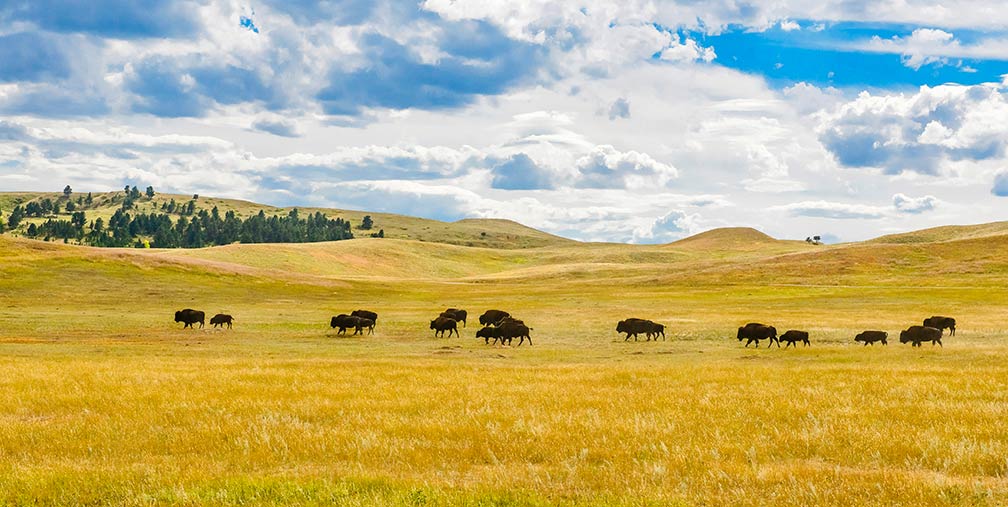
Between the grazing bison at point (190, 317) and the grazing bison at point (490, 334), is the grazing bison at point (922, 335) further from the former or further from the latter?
the grazing bison at point (190, 317)

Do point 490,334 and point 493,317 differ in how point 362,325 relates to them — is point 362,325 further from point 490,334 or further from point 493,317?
point 493,317

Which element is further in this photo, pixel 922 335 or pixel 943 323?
pixel 943 323

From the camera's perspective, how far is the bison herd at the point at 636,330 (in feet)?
134

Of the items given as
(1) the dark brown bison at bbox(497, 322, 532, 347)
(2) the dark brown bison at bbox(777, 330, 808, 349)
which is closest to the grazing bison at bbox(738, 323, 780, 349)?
(2) the dark brown bison at bbox(777, 330, 808, 349)

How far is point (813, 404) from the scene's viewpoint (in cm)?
1667

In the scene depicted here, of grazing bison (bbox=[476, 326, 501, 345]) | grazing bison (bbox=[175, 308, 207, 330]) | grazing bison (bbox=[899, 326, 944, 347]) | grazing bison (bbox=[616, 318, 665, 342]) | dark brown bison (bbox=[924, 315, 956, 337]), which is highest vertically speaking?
dark brown bison (bbox=[924, 315, 956, 337])

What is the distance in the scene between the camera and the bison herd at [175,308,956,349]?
40.9 metres

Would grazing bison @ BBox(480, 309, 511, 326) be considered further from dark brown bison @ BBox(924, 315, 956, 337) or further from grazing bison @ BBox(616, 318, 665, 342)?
dark brown bison @ BBox(924, 315, 956, 337)

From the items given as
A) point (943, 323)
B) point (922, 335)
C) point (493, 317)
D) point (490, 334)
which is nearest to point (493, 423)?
point (490, 334)

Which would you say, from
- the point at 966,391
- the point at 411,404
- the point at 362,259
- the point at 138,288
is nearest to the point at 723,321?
the point at 966,391

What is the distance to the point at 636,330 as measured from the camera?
45750 millimetres

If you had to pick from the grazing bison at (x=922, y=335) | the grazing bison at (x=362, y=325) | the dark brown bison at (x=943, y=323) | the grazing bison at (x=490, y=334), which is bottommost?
the grazing bison at (x=362, y=325)

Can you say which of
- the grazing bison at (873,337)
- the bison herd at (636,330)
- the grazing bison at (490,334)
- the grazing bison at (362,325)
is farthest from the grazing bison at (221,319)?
the grazing bison at (873,337)

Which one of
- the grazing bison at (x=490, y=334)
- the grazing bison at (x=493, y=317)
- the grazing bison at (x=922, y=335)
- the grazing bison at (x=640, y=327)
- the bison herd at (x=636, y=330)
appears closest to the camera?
the grazing bison at (x=922, y=335)
